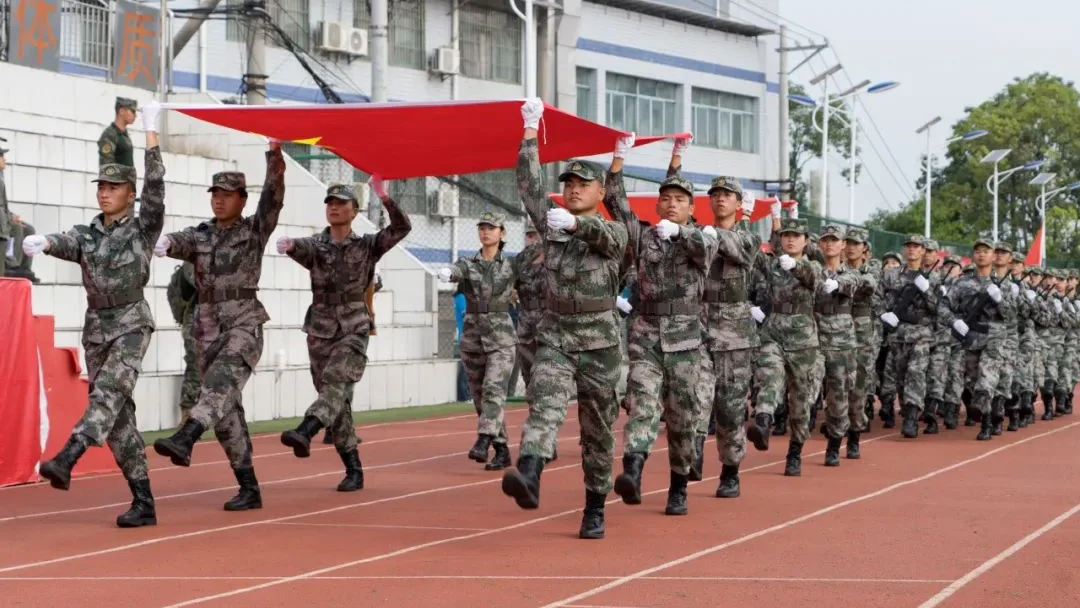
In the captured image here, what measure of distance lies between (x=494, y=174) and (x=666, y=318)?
1687 centimetres

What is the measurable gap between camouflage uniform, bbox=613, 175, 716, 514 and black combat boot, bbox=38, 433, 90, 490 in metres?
3.14

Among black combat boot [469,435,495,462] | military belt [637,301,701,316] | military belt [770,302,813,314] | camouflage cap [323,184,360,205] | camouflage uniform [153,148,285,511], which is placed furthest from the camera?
black combat boot [469,435,495,462]

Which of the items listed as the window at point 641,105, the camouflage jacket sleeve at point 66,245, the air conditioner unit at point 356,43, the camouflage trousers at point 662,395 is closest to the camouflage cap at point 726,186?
the camouflage trousers at point 662,395

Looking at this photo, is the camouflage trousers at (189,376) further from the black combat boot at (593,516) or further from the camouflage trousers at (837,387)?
the black combat boot at (593,516)

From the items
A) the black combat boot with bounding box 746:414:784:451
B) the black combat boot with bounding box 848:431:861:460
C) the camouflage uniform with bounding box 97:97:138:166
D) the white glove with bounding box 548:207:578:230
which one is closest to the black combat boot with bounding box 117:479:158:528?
the white glove with bounding box 548:207:578:230

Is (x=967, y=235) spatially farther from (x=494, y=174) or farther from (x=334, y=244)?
(x=334, y=244)

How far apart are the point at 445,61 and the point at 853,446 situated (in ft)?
75.7

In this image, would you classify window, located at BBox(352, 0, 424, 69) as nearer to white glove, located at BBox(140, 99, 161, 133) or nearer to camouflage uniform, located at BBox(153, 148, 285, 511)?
camouflage uniform, located at BBox(153, 148, 285, 511)

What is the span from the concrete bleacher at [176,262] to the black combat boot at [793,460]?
21.5 feet

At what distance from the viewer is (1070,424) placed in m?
20.8

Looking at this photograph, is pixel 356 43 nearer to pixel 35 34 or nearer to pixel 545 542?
pixel 35 34

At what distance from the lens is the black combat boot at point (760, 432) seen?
12.4 m

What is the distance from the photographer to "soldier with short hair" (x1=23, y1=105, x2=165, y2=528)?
32.4ft

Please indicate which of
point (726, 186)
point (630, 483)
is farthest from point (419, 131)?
point (630, 483)
